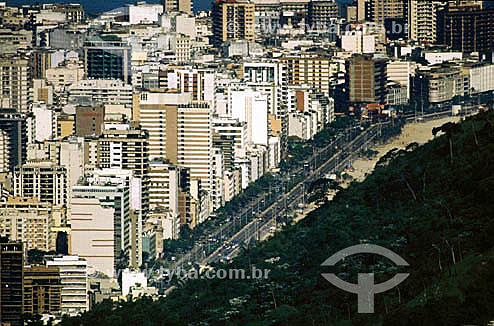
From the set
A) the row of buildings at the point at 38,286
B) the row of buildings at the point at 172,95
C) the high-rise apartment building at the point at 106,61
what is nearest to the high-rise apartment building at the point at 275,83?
the row of buildings at the point at 172,95

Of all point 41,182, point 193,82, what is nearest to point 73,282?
point 41,182

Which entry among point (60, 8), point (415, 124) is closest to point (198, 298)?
point (415, 124)

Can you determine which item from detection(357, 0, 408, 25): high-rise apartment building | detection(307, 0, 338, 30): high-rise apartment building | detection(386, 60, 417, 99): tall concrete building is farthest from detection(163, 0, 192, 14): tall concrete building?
detection(386, 60, 417, 99): tall concrete building

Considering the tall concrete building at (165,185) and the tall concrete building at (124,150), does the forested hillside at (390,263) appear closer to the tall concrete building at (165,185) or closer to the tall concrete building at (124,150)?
the tall concrete building at (165,185)

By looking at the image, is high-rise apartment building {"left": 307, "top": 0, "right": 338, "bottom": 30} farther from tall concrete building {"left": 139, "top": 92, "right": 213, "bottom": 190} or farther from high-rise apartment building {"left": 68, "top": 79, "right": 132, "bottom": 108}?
tall concrete building {"left": 139, "top": 92, "right": 213, "bottom": 190}

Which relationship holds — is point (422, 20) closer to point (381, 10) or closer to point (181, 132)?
point (381, 10)

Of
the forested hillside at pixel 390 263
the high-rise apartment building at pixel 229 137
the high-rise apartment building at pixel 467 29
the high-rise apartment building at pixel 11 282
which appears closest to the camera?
the forested hillside at pixel 390 263
